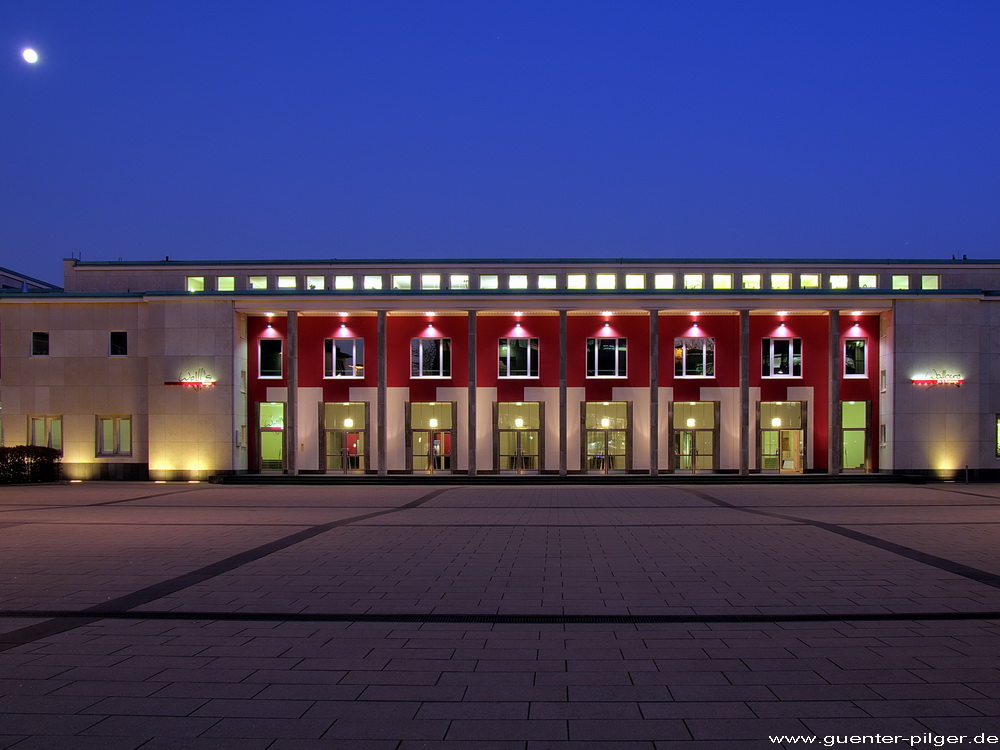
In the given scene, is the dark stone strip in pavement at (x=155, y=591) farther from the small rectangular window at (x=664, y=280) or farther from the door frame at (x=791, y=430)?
the small rectangular window at (x=664, y=280)

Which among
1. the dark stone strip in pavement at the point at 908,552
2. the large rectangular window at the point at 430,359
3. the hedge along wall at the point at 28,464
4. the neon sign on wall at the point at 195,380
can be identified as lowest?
the hedge along wall at the point at 28,464

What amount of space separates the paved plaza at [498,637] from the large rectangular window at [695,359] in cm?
1766

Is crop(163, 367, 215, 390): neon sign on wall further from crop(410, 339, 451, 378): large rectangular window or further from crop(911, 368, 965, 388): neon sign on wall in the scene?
crop(911, 368, 965, 388): neon sign on wall

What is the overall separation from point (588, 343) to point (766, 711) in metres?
28.4

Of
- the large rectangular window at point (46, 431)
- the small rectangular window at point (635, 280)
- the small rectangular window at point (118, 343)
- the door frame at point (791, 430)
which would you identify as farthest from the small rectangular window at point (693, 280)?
the large rectangular window at point (46, 431)

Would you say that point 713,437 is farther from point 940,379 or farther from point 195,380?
point 195,380

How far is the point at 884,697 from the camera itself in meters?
5.66

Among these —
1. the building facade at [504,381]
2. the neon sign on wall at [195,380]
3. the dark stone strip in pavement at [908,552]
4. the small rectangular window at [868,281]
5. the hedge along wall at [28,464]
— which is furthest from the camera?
the small rectangular window at [868,281]

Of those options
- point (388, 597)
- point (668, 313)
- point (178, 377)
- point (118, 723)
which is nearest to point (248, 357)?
point (178, 377)

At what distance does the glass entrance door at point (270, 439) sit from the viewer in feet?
109

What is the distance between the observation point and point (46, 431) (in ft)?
106

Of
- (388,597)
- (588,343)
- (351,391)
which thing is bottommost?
(388,597)

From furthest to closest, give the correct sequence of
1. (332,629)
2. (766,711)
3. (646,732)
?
(332,629) → (766,711) → (646,732)

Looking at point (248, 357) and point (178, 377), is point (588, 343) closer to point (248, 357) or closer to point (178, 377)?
point (248, 357)
